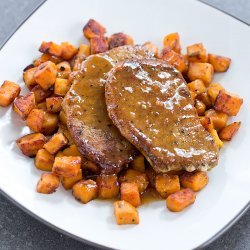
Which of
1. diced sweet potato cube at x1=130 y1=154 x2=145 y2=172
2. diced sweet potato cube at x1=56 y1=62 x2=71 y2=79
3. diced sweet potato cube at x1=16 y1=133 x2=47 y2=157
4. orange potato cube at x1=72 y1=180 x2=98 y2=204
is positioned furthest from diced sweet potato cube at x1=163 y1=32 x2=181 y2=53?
orange potato cube at x1=72 y1=180 x2=98 y2=204

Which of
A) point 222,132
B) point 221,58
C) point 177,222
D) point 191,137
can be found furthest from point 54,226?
point 221,58

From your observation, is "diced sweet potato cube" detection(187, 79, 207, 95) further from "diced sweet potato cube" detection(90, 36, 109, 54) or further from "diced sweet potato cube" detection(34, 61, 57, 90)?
"diced sweet potato cube" detection(34, 61, 57, 90)

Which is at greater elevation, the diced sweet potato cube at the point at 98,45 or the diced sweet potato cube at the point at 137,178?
the diced sweet potato cube at the point at 98,45

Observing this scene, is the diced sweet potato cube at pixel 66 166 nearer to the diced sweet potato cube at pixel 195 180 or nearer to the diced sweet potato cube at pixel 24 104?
the diced sweet potato cube at pixel 24 104

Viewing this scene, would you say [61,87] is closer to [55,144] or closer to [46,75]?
[46,75]

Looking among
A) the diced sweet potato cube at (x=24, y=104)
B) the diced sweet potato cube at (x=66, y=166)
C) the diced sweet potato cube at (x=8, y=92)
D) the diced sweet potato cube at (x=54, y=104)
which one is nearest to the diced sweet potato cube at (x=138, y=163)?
the diced sweet potato cube at (x=66, y=166)

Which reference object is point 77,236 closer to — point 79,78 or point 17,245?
point 17,245

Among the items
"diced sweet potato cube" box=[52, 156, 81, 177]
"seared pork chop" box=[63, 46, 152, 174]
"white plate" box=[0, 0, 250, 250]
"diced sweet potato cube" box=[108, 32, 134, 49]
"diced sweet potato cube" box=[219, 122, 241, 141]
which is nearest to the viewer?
"white plate" box=[0, 0, 250, 250]
